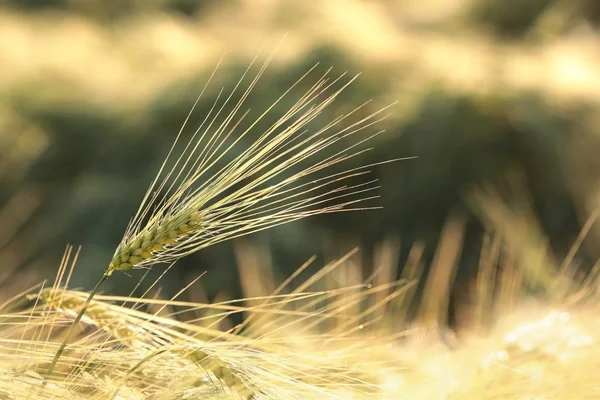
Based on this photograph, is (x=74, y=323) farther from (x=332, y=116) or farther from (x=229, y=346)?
(x=332, y=116)

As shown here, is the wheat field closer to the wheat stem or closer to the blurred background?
the wheat stem

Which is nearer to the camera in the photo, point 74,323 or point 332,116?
point 74,323

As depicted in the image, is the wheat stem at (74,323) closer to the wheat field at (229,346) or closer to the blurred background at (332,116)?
the wheat field at (229,346)

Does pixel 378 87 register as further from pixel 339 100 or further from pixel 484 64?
pixel 484 64

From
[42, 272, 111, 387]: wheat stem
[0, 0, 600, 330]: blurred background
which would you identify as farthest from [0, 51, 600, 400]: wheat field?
[0, 0, 600, 330]: blurred background

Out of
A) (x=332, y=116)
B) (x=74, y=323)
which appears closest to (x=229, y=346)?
(x=74, y=323)

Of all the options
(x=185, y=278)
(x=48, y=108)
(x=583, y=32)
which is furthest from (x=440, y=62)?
(x=48, y=108)

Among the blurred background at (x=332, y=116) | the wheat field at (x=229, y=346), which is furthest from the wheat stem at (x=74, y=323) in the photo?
the blurred background at (x=332, y=116)

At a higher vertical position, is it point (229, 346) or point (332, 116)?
point (332, 116)
